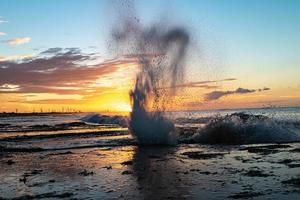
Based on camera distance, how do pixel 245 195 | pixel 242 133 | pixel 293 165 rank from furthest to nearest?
1. pixel 242 133
2. pixel 293 165
3. pixel 245 195

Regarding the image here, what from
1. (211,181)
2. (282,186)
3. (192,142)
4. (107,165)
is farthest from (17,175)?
(192,142)

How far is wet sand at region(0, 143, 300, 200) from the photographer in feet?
29.2

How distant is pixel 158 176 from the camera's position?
442 inches

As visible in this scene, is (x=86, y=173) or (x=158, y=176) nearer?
(x=158, y=176)

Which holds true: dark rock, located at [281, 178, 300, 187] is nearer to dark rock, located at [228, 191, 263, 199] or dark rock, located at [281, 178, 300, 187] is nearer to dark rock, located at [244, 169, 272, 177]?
dark rock, located at [244, 169, 272, 177]

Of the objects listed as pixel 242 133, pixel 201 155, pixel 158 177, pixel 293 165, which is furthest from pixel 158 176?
pixel 242 133

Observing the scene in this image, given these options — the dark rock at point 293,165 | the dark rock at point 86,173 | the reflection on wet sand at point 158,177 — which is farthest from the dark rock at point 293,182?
the dark rock at point 86,173

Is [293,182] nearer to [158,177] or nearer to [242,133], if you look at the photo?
[158,177]

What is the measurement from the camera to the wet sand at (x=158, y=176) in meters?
8.91

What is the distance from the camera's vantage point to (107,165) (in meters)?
13.7

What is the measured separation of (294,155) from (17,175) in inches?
406

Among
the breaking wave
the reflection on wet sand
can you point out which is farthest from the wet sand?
the breaking wave

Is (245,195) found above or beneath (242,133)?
beneath

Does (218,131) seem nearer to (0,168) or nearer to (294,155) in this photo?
(294,155)
